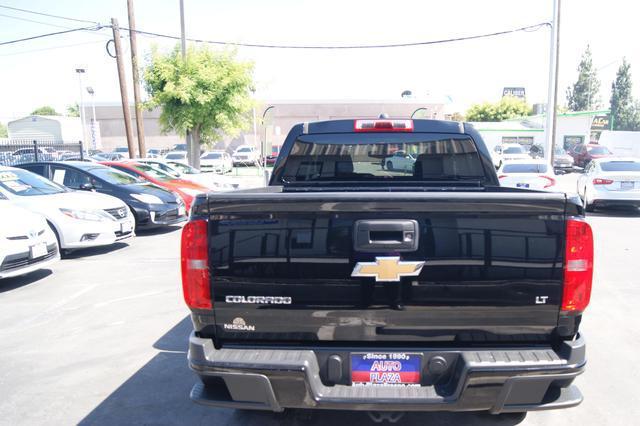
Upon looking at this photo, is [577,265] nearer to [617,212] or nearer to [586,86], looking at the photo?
[617,212]

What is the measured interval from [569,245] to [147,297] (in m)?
5.52

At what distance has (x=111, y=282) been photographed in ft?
Answer: 24.2

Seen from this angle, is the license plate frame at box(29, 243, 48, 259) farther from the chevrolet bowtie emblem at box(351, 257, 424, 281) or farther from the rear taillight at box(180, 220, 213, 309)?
the chevrolet bowtie emblem at box(351, 257, 424, 281)

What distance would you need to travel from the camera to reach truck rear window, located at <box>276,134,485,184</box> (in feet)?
14.1

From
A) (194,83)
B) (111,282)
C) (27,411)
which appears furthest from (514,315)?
(194,83)

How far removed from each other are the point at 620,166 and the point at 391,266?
14263mm

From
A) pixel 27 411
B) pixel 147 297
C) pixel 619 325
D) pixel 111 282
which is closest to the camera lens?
pixel 27 411

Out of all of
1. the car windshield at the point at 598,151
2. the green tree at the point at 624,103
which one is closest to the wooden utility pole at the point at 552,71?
the car windshield at the point at 598,151

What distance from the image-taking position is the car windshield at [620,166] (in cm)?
1389

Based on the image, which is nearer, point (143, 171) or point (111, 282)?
point (111, 282)

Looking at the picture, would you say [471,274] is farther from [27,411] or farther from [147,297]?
[147,297]

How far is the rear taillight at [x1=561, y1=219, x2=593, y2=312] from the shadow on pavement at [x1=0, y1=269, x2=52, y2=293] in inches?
287

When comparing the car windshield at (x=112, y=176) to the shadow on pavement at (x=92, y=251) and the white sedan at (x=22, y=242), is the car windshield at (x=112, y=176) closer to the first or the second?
the shadow on pavement at (x=92, y=251)

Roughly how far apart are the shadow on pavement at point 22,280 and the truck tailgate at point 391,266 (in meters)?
6.01
